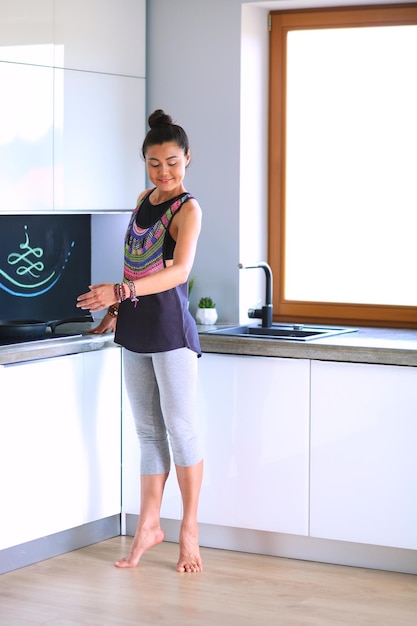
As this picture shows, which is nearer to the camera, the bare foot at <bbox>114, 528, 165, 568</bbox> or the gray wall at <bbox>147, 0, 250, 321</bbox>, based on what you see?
the bare foot at <bbox>114, 528, 165, 568</bbox>

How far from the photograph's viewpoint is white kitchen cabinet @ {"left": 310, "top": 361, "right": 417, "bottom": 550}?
3945 millimetres

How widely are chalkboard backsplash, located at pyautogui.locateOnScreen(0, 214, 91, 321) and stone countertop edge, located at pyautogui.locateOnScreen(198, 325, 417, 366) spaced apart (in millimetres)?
750

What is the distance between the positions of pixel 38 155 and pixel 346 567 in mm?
1883

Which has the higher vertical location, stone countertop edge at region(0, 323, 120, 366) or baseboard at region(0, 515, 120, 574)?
stone countertop edge at region(0, 323, 120, 366)

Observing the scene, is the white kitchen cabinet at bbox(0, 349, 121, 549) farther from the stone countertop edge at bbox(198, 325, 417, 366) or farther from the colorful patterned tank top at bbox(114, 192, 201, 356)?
the stone countertop edge at bbox(198, 325, 417, 366)

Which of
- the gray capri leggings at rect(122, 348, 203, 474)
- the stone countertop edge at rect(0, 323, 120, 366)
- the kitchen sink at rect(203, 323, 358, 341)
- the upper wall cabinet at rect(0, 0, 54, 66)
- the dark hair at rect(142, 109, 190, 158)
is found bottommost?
the gray capri leggings at rect(122, 348, 203, 474)

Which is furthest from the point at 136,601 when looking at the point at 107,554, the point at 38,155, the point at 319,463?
the point at 38,155

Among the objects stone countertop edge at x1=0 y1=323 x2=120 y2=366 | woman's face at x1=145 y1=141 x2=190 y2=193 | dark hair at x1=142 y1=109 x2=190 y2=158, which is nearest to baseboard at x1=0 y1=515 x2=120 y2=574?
stone countertop edge at x1=0 y1=323 x2=120 y2=366

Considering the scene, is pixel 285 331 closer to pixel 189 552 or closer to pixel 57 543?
pixel 189 552

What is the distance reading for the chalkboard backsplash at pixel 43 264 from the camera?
4.55m

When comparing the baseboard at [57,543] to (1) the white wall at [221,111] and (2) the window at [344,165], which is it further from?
(2) the window at [344,165]

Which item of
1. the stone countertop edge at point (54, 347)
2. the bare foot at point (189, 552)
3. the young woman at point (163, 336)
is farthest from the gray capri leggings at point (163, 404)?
the bare foot at point (189, 552)

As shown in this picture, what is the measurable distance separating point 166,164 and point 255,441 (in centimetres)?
107

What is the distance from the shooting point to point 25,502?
13.1 ft
